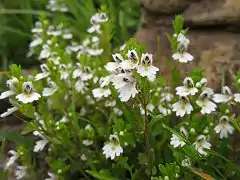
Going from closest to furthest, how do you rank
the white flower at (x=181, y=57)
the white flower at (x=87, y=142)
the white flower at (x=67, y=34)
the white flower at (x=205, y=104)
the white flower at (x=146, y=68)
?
1. the white flower at (x=146, y=68)
2. the white flower at (x=205, y=104)
3. the white flower at (x=181, y=57)
4. the white flower at (x=87, y=142)
5. the white flower at (x=67, y=34)

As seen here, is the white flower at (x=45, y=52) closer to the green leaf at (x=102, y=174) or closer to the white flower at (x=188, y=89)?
the green leaf at (x=102, y=174)

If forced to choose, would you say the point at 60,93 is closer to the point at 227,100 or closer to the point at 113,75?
the point at 113,75

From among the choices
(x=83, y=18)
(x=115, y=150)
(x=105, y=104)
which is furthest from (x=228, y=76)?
(x=83, y=18)

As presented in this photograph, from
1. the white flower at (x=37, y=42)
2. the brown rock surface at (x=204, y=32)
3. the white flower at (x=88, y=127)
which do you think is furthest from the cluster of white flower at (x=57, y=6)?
the white flower at (x=88, y=127)

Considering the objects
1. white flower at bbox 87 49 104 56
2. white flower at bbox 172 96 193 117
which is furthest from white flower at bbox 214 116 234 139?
white flower at bbox 87 49 104 56

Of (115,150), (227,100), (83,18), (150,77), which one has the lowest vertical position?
(115,150)

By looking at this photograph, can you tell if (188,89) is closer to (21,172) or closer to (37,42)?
(21,172)
